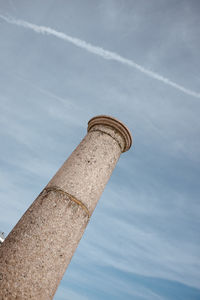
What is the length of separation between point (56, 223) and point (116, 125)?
67.9 inches

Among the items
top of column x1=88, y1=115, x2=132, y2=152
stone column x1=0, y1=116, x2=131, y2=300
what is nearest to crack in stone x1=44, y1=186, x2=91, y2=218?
stone column x1=0, y1=116, x2=131, y2=300

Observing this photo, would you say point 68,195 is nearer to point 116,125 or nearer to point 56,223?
point 56,223

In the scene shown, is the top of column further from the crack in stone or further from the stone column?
the crack in stone

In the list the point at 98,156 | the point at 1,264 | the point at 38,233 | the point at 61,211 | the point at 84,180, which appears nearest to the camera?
the point at 1,264

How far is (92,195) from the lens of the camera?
9.30 feet

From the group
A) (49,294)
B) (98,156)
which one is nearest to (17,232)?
(49,294)

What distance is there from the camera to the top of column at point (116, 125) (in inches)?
133

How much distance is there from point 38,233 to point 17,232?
0.28m

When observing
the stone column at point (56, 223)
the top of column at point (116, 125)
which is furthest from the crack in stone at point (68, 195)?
the top of column at point (116, 125)

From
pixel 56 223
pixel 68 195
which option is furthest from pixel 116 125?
pixel 56 223

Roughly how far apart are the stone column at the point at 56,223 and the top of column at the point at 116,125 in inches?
0.7

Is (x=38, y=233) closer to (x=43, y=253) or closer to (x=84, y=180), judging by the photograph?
(x=43, y=253)

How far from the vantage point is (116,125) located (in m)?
3.37

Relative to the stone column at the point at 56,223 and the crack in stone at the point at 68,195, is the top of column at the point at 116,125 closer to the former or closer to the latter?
the stone column at the point at 56,223
